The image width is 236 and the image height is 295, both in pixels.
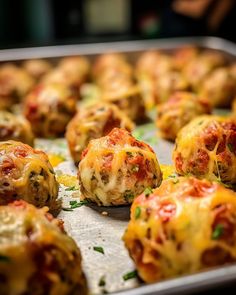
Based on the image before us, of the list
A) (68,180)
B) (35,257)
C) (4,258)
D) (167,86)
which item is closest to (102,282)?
(35,257)

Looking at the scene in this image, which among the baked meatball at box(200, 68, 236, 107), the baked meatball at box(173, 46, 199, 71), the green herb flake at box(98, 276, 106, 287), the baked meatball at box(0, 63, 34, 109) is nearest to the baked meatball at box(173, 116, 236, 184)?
the green herb flake at box(98, 276, 106, 287)

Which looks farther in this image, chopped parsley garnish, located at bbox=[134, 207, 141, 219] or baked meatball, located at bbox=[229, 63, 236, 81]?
baked meatball, located at bbox=[229, 63, 236, 81]

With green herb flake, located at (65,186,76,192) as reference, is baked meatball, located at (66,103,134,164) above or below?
above

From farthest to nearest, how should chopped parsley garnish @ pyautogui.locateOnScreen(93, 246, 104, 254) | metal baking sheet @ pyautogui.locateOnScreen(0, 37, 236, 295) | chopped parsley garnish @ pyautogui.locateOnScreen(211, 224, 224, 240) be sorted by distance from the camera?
chopped parsley garnish @ pyautogui.locateOnScreen(93, 246, 104, 254)
chopped parsley garnish @ pyautogui.locateOnScreen(211, 224, 224, 240)
metal baking sheet @ pyautogui.locateOnScreen(0, 37, 236, 295)

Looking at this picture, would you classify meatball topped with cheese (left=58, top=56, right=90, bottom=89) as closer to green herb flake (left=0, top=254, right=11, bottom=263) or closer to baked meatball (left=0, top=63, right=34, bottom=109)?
baked meatball (left=0, top=63, right=34, bottom=109)

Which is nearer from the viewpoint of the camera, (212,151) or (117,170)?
(117,170)

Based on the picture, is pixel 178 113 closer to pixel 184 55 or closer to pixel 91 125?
pixel 91 125

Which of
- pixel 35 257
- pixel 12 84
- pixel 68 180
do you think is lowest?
pixel 68 180

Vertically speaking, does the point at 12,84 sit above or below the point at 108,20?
Answer: below
